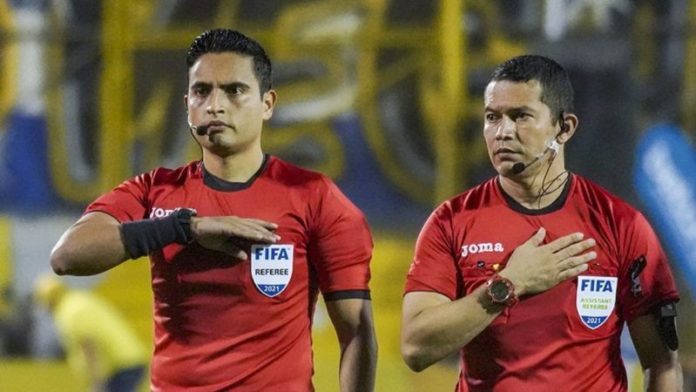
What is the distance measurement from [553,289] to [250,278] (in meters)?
0.80

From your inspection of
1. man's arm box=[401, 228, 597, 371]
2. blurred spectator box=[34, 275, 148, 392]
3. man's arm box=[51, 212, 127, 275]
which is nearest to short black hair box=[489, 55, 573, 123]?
man's arm box=[401, 228, 597, 371]

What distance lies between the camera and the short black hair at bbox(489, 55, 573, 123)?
3730mm

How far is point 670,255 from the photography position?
784 centimetres

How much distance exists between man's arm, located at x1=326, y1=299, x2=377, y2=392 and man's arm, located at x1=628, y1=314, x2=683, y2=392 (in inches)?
27.9

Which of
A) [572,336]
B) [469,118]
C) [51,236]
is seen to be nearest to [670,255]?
[469,118]

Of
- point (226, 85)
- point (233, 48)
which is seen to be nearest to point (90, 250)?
point (226, 85)

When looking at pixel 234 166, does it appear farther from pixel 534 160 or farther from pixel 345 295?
pixel 534 160

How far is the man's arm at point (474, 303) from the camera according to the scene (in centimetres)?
353

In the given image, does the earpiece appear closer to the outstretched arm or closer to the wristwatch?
the wristwatch

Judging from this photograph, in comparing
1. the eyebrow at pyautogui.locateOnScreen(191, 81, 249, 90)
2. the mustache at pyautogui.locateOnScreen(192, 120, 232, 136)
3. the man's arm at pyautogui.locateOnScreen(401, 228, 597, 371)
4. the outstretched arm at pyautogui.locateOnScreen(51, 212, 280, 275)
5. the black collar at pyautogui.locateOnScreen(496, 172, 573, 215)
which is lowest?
the man's arm at pyautogui.locateOnScreen(401, 228, 597, 371)

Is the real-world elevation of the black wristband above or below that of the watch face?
above

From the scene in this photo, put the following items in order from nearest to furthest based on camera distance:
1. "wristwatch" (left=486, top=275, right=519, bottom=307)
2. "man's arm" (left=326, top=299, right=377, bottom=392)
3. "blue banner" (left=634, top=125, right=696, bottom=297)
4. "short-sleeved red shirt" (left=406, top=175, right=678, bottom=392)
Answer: "wristwatch" (left=486, top=275, right=519, bottom=307)
"short-sleeved red shirt" (left=406, top=175, right=678, bottom=392)
"man's arm" (left=326, top=299, right=377, bottom=392)
"blue banner" (left=634, top=125, right=696, bottom=297)

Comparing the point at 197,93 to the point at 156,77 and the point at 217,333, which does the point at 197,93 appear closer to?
the point at 217,333

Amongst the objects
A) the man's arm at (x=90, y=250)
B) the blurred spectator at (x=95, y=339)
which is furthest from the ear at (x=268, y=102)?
the blurred spectator at (x=95, y=339)
